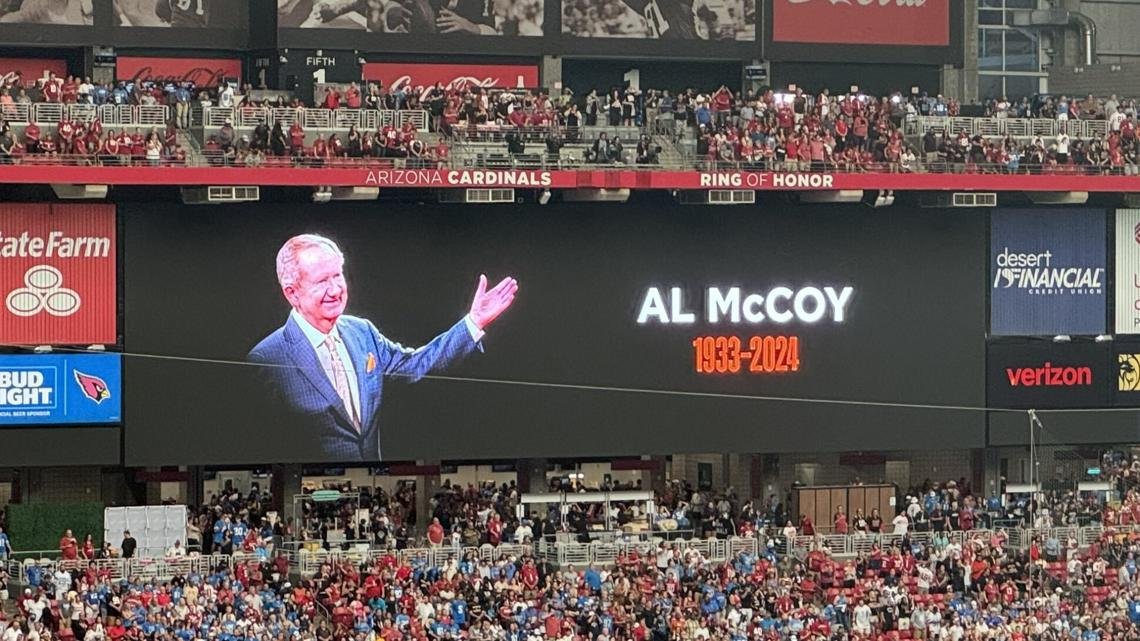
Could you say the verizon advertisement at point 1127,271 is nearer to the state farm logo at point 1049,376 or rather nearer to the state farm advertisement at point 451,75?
the state farm logo at point 1049,376

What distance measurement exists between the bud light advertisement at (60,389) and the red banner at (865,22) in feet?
42.6

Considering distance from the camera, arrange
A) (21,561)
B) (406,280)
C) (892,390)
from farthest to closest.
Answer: (892,390) → (406,280) → (21,561)

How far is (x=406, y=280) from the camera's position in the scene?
1756 inches

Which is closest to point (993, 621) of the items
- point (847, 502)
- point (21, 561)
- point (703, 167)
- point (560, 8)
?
point (847, 502)

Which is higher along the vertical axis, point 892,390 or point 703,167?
point 703,167

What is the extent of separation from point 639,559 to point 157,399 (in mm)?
7808

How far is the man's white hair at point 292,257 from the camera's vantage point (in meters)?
43.8

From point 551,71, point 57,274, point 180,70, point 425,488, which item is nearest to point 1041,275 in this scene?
point 551,71

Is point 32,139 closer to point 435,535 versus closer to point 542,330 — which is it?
point 435,535

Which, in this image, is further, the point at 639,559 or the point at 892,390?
the point at 892,390

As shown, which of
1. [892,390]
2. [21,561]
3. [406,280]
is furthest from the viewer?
[892,390]

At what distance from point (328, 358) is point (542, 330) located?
3639 millimetres

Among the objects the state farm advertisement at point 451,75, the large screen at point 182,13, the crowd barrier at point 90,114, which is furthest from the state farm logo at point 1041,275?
the crowd barrier at point 90,114

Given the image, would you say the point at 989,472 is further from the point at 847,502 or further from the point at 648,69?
the point at 648,69
